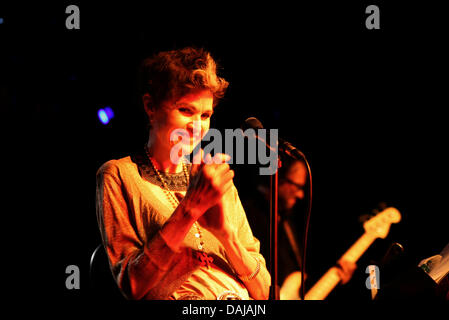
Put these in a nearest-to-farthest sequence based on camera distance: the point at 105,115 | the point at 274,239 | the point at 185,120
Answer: the point at 274,239
the point at 185,120
the point at 105,115

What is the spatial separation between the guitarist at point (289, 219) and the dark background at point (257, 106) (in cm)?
14

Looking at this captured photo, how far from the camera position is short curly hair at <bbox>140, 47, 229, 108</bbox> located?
5.08ft

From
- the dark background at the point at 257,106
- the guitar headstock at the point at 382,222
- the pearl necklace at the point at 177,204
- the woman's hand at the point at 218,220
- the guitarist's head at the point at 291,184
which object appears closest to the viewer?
the woman's hand at the point at 218,220

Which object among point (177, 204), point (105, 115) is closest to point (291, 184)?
point (105, 115)

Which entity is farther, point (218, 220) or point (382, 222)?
point (382, 222)

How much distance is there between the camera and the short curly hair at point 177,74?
1.55m

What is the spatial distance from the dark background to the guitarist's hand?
171 mm

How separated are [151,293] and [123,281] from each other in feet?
0.40

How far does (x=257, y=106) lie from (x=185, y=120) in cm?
131

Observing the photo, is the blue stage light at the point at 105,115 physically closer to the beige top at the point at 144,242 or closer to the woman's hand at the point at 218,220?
the beige top at the point at 144,242

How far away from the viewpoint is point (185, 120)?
153 centimetres

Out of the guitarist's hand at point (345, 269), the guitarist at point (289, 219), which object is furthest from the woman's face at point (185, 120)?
the guitarist's hand at point (345, 269)

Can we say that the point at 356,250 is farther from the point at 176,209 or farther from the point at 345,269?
the point at 176,209
